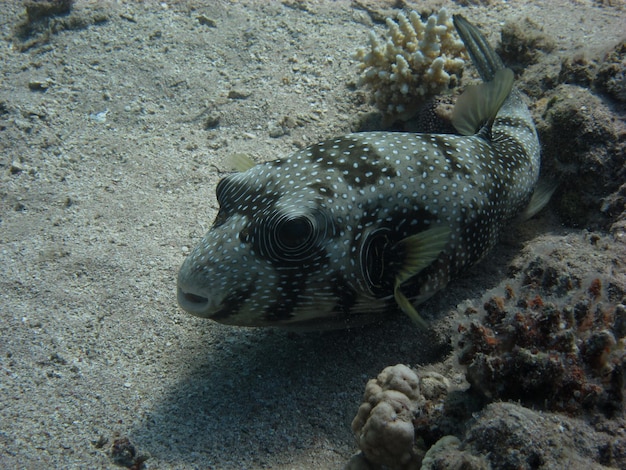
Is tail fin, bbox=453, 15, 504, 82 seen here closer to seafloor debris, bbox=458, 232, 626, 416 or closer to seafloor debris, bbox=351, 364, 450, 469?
seafloor debris, bbox=458, 232, 626, 416

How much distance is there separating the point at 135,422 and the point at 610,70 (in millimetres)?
5342

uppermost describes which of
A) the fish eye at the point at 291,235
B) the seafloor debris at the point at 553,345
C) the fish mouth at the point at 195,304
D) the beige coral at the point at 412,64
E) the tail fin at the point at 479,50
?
the tail fin at the point at 479,50

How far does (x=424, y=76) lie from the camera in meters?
5.48

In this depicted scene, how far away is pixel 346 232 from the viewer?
304cm

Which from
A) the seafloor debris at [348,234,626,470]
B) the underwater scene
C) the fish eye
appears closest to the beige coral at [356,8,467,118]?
the underwater scene

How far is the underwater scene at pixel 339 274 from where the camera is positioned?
237 centimetres

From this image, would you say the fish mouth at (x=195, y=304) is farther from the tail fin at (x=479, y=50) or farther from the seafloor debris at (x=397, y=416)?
the tail fin at (x=479, y=50)

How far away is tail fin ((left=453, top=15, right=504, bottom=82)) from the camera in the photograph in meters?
4.88

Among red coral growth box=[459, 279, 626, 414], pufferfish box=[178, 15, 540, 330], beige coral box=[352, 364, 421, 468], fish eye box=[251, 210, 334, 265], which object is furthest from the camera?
pufferfish box=[178, 15, 540, 330]

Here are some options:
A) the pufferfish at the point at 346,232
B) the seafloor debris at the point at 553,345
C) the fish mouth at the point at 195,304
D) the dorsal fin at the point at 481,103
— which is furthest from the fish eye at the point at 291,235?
the dorsal fin at the point at 481,103

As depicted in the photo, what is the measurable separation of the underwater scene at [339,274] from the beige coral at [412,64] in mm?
28

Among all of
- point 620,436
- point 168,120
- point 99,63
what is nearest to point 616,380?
Answer: point 620,436

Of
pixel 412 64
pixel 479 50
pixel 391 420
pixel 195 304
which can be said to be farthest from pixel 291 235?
pixel 412 64

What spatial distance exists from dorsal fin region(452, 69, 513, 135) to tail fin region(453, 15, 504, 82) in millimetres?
802
